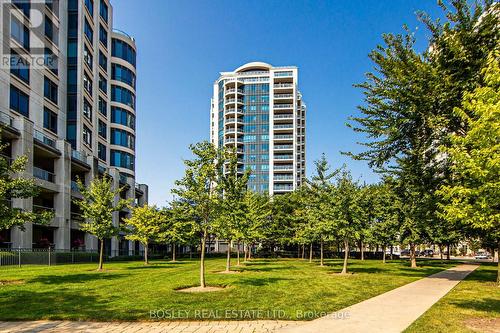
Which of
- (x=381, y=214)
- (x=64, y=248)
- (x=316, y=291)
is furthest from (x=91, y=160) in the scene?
(x=316, y=291)

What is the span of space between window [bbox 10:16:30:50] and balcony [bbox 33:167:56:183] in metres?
11.8

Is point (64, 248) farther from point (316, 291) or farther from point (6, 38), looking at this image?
point (316, 291)

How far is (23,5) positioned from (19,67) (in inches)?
243

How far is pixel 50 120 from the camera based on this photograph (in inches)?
1602

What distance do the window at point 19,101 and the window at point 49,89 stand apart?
11.7 ft

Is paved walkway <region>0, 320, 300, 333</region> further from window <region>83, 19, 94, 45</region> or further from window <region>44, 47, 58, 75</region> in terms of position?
window <region>83, 19, 94, 45</region>

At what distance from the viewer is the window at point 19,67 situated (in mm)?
34281

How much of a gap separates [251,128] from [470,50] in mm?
94656

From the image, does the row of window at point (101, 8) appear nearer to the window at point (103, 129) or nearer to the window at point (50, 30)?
the window at point (50, 30)

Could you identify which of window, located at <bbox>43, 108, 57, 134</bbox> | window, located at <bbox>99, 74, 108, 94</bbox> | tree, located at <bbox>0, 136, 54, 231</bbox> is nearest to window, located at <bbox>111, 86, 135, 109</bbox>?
window, located at <bbox>99, 74, 108, 94</bbox>

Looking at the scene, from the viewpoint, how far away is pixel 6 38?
109 feet

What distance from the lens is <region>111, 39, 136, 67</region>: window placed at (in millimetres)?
60875

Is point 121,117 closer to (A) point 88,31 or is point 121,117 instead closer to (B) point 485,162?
(A) point 88,31

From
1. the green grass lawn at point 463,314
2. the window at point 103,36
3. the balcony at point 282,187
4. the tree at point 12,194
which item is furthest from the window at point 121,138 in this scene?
the balcony at point 282,187
